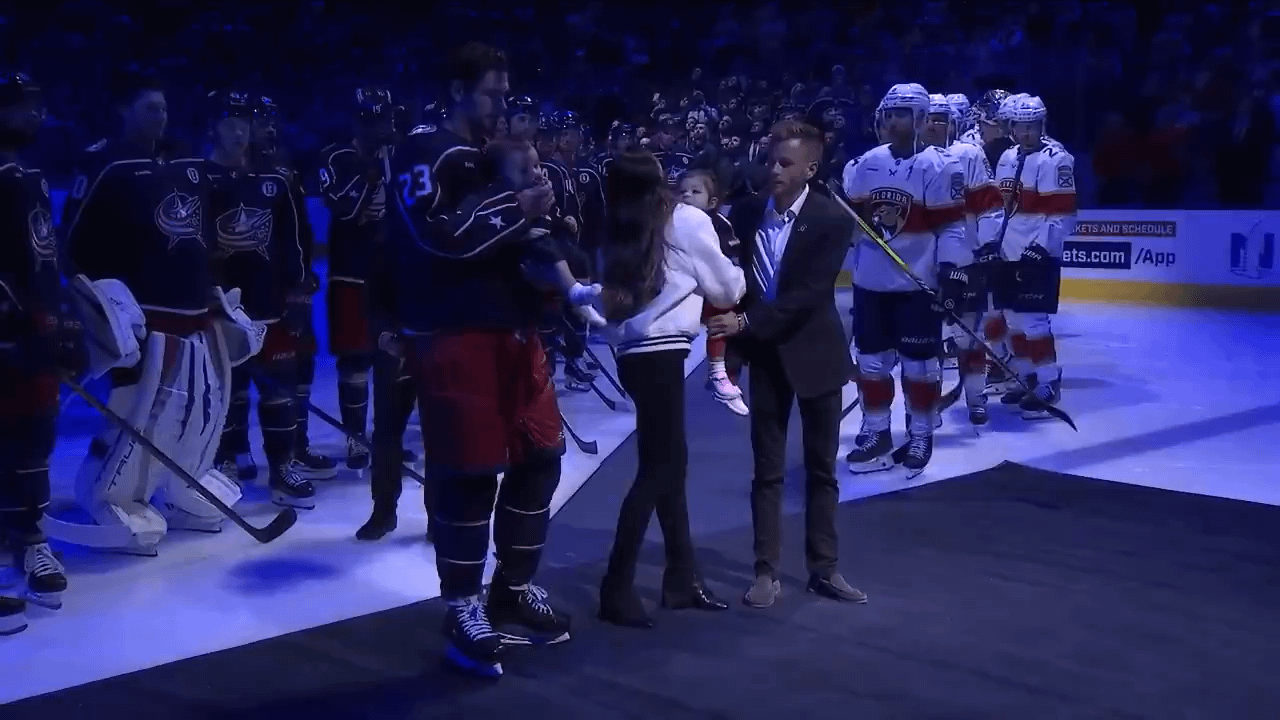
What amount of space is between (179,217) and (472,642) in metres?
2.15

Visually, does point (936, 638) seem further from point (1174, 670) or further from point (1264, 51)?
point (1264, 51)

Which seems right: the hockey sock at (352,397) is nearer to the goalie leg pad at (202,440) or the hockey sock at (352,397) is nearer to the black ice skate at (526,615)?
the goalie leg pad at (202,440)

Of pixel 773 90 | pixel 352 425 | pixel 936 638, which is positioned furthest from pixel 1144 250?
pixel 936 638

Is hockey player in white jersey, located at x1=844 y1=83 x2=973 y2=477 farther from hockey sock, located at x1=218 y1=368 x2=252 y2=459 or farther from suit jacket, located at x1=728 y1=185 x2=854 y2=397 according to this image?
hockey sock, located at x1=218 y1=368 x2=252 y2=459

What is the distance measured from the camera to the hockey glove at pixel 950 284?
6262 mm

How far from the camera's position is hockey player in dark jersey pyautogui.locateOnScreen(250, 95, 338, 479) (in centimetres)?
584

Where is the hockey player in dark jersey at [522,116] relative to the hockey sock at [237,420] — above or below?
above

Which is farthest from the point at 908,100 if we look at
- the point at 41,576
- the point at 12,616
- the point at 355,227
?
the point at 12,616

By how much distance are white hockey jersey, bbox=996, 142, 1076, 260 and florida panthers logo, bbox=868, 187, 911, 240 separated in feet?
4.51

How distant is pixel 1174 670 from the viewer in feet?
12.1

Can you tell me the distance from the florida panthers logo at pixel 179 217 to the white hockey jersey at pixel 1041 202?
4.21 meters

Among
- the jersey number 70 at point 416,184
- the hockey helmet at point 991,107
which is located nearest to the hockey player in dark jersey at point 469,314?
the jersey number 70 at point 416,184

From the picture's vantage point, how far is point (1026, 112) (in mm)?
7461

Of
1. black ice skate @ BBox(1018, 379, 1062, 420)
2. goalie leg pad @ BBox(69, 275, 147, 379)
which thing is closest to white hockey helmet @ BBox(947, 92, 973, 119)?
black ice skate @ BBox(1018, 379, 1062, 420)
